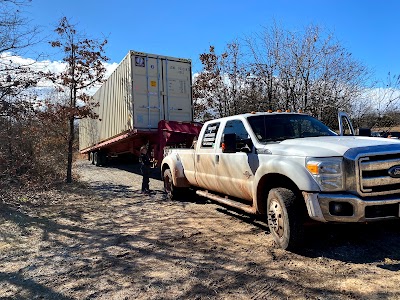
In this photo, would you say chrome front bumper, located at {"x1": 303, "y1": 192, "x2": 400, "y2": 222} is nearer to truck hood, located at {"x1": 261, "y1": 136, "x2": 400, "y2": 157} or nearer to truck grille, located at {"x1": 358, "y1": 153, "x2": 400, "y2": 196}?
truck grille, located at {"x1": 358, "y1": 153, "x2": 400, "y2": 196}

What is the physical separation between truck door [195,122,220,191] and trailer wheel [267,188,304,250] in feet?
6.85

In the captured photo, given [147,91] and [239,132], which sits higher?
[147,91]

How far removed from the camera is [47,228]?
21.0 feet

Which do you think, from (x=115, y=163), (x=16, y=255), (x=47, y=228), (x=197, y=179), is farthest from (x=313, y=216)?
(x=115, y=163)

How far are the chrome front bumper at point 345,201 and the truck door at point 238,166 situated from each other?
4.22 feet

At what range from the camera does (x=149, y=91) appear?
40.5 ft

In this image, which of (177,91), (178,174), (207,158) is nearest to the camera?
(207,158)

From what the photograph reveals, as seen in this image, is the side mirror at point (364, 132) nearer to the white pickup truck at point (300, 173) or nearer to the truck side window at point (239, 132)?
the white pickup truck at point (300, 173)

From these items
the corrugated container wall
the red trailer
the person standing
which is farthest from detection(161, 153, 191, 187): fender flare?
the corrugated container wall

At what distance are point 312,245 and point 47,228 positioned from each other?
4.65 m

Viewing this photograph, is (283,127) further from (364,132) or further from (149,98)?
(149,98)

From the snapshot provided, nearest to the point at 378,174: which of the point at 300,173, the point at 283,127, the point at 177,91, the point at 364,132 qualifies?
the point at 300,173

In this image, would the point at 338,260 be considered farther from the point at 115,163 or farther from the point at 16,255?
the point at 115,163

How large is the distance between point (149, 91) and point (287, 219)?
901 cm
